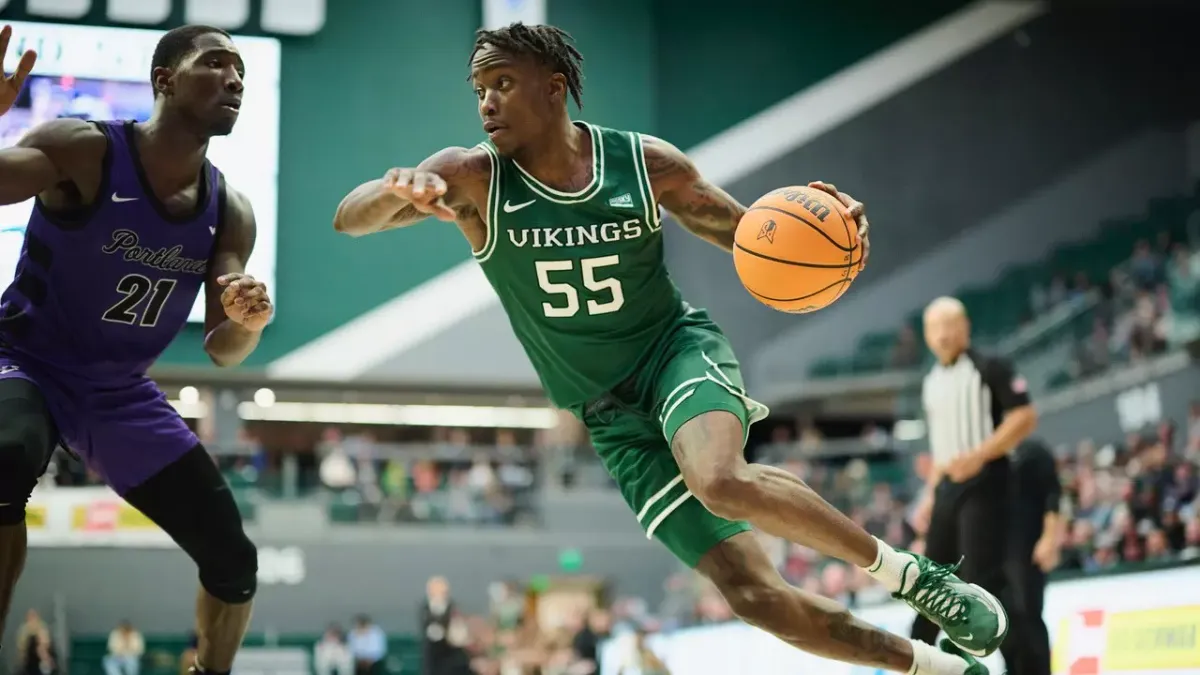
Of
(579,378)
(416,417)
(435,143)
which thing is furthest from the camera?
(416,417)

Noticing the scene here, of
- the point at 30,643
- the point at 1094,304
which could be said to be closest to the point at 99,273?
A: the point at 30,643

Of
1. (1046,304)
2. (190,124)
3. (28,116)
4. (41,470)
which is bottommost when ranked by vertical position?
(41,470)

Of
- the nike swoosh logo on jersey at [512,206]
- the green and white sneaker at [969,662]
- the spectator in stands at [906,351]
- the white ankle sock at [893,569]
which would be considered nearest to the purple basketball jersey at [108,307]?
the nike swoosh logo on jersey at [512,206]

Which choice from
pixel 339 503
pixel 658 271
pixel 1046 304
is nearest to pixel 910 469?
pixel 1046 304

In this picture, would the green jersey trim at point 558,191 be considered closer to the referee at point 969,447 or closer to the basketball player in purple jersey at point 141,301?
the basketball player in purple jersey at point 141,301

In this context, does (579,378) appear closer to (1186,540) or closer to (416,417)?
(1186,540)

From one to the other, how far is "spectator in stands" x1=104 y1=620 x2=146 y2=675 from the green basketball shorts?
14.7 m

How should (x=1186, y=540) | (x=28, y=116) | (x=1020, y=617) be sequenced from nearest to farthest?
(x=1020, y=617)
(x=1186, y=540)
(x=28, y=116)

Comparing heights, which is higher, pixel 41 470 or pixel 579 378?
pixel 579 378

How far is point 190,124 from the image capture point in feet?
15.9

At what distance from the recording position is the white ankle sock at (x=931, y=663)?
4832 mm

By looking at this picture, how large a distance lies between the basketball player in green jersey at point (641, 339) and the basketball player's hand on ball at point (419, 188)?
0.13 meters

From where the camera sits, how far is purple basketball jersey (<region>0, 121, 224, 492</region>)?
4.68 metres

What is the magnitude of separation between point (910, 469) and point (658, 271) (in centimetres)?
1589
